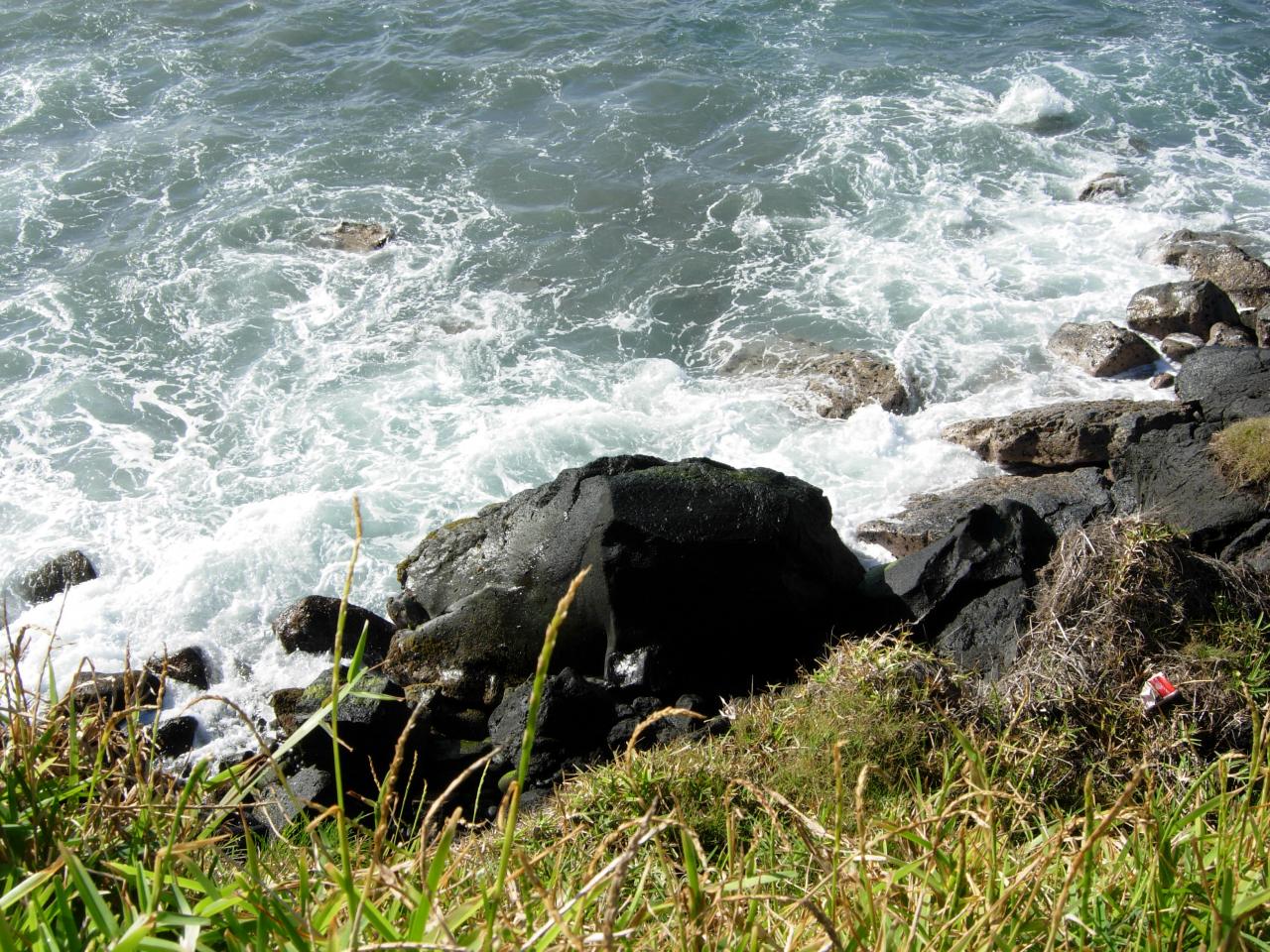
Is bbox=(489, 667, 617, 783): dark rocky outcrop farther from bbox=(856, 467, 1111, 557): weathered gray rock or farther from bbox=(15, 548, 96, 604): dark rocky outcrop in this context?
bbox=(15, 548, 96, 604): dark rocky outcrop

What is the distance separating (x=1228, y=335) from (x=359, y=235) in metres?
13.7

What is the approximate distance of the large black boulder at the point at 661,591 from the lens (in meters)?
9.52

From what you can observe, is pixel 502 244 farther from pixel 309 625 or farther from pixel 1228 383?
pixel 1228 383

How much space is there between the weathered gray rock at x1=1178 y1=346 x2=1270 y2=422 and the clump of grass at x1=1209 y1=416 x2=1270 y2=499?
2.44 ft

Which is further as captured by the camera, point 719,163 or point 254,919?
point 719,163

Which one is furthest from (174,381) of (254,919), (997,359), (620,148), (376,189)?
(254,919)

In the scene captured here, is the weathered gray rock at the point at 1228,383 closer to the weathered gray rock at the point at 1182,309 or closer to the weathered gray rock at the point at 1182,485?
the weathered gray rock at the point at 1182,485

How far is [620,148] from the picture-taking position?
857 inches

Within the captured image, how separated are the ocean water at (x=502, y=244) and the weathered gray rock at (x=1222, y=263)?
0.40m

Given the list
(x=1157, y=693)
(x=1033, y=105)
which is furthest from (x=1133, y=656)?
(x=1033, y=105)

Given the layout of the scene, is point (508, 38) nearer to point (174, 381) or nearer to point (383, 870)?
point (174, 381)

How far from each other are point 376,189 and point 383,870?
19279mm

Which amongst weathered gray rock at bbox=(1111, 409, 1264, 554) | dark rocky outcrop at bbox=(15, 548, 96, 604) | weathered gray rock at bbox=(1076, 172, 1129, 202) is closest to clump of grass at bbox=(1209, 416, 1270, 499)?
weathered gray rock at bbox=(1111, 409, 1264, 554)

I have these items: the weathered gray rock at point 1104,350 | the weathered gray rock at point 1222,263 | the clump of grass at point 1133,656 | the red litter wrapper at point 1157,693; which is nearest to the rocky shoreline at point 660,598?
the clump of grass at point 1133,656
